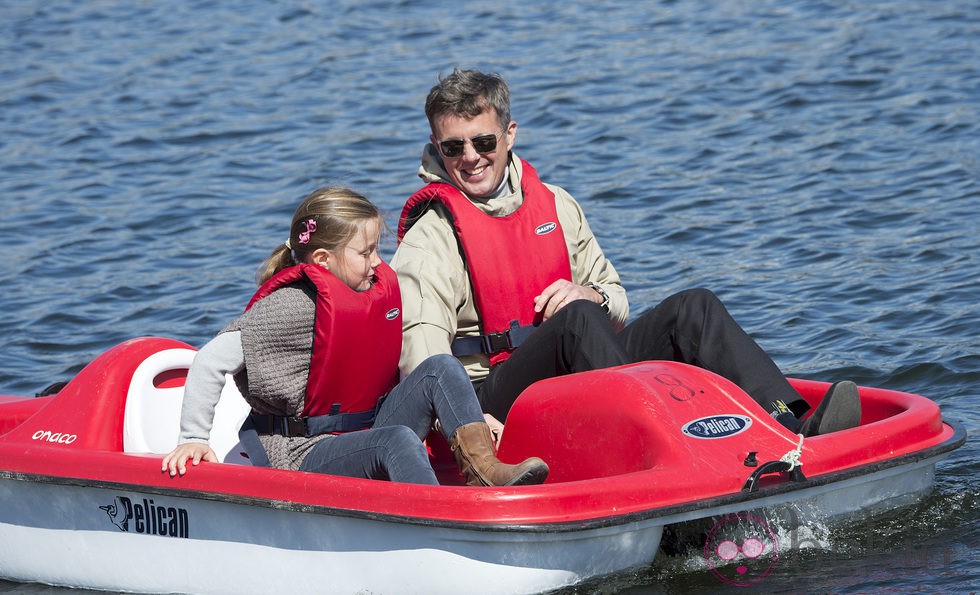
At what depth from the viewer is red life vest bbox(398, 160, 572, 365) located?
420 centimetres

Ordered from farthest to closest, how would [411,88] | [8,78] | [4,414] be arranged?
[8,78] → [411,88] → [4,414]

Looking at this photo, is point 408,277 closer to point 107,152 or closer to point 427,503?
point 427,503

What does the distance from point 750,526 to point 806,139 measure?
5.15 meters

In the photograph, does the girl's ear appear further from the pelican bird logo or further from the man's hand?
the pelican bird logo

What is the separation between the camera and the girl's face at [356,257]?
3.79 meters

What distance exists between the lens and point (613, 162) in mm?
8531

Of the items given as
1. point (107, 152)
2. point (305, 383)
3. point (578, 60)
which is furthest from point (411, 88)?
point (305, 383)

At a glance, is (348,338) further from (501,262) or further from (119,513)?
(119,513)

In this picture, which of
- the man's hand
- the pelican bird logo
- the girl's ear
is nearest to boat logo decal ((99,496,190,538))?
the pelican bird logo

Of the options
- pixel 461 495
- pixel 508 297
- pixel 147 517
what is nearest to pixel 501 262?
pixel 508 297

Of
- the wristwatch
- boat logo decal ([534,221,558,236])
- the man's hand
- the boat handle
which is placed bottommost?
the boat handle

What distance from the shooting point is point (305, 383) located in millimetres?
3789

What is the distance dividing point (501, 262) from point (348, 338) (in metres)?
0.63

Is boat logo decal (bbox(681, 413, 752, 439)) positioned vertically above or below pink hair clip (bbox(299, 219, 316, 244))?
below
